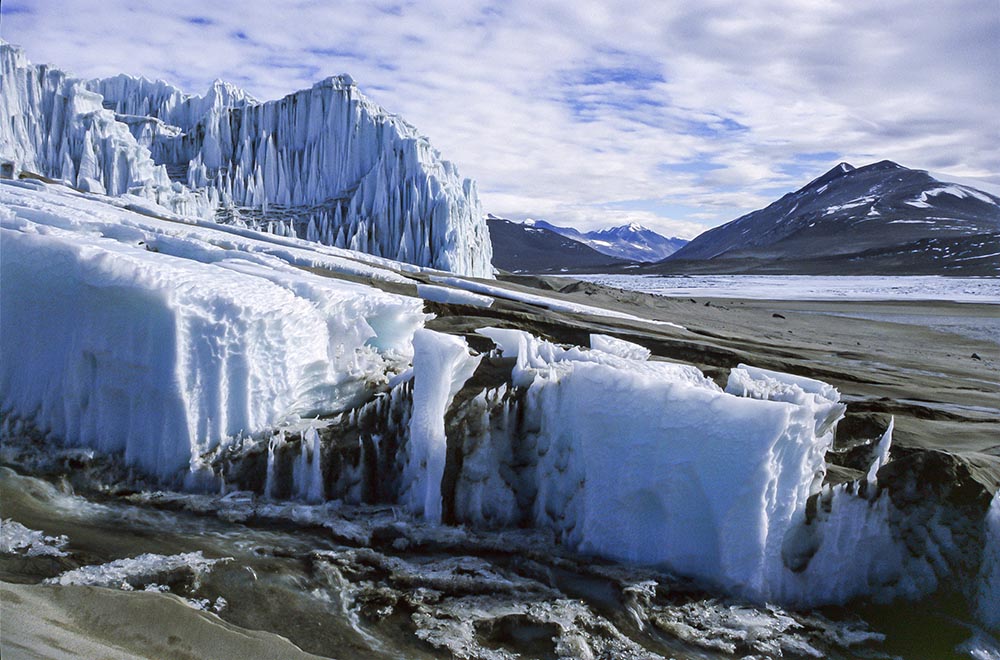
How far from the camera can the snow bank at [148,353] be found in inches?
256

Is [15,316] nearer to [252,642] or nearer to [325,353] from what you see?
[325,353]

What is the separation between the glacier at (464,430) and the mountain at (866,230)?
6141 cm

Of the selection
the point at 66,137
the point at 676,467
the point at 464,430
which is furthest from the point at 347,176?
the point at 676,467

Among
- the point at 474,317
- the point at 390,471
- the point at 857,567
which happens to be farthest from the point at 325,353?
the point at 857,567

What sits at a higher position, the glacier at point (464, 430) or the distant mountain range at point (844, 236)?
the distant mountain range at point (844, 236)

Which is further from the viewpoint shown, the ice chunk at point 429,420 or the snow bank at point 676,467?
the ice chunk at point 429,420

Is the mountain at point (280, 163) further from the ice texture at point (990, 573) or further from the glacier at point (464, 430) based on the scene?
the ice texture at point (990, 573)

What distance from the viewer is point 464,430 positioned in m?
6.58

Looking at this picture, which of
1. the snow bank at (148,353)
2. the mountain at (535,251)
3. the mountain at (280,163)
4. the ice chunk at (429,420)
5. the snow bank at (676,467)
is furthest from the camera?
the mountain at (535,251)

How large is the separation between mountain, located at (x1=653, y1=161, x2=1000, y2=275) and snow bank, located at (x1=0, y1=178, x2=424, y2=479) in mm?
63016

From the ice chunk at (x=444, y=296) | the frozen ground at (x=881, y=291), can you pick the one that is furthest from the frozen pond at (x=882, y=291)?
the ice chunk at (x=444, y=296)

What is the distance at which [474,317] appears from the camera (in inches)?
474

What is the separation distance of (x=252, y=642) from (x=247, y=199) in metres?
26.3

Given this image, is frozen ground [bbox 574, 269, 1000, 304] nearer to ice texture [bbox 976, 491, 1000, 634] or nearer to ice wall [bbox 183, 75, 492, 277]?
ice wall [bbox 183, 75, 492, 277]
